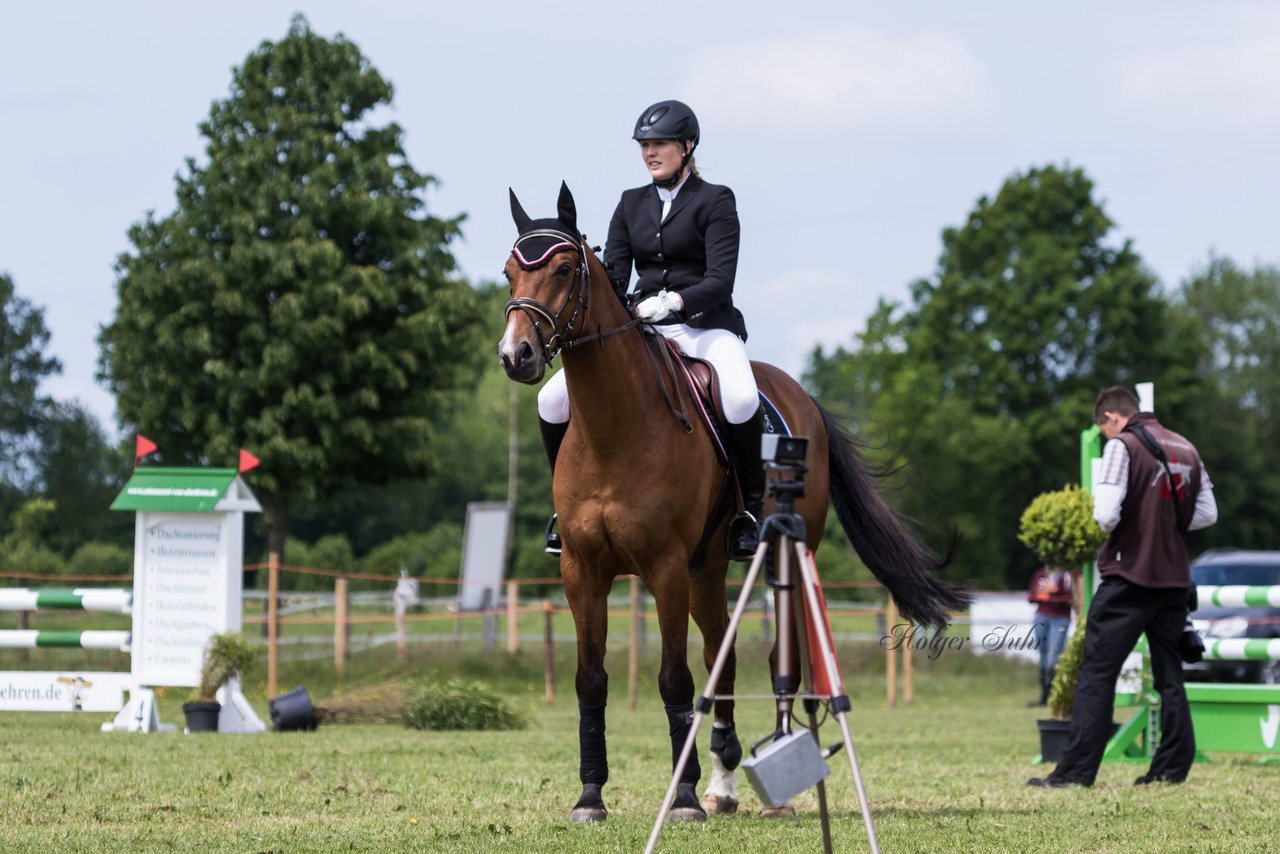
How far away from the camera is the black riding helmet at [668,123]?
7.22 m

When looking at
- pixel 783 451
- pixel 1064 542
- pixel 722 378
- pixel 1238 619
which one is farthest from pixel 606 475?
pixel 1238 619

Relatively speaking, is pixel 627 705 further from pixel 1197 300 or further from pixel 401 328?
pixel 1197 300

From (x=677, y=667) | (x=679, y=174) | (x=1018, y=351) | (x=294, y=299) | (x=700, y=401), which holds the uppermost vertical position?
(x=1018, y=351)

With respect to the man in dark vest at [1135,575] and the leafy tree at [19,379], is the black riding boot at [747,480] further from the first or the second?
the leafy tree at [19,379]

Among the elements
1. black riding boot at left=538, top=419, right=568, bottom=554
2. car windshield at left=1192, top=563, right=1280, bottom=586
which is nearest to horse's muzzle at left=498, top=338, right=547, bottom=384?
black riding boot at left=538, top=419, right=568, bottom=554

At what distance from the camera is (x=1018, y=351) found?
49875mm

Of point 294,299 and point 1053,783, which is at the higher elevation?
point 294,299

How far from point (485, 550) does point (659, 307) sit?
23.1m

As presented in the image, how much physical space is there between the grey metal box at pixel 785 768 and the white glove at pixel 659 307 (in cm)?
270

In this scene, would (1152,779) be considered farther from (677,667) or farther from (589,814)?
(589,814)

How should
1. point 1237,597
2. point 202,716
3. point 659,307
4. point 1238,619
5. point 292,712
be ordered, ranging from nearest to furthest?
point 659,307, point 1237,597, point 202,716, point 292,712, point 1238,619

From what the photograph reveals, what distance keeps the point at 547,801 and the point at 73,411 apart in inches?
1623

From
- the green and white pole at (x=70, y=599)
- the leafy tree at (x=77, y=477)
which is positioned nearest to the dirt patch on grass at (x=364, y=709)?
the green and white pole at (x=70, y=599)

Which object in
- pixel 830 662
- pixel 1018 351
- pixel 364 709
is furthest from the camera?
pixel 1018 351
